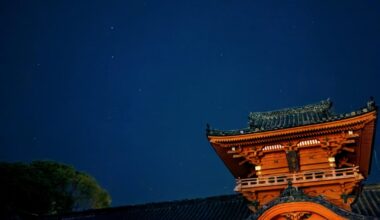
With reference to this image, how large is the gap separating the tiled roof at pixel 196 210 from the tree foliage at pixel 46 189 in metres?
8.57

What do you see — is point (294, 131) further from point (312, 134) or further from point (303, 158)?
point (303, 158)

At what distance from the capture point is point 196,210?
20094mm

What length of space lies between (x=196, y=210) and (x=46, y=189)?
19.1m

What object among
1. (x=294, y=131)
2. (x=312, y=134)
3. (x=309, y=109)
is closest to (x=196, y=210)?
(x=294, y=131)

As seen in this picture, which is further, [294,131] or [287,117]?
[287,117]

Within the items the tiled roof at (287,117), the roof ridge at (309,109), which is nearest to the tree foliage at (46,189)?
the tiled roof at (287,117)

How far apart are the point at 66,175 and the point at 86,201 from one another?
437 centimetres

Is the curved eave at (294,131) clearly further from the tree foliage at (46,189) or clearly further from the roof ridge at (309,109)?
the tree foliage at (46,189)

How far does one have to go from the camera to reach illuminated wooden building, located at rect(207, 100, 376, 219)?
14.0m

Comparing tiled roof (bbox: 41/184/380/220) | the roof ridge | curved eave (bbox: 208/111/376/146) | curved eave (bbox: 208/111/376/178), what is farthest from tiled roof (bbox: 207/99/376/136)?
tiled roof (bbox: 41/184/380/220)

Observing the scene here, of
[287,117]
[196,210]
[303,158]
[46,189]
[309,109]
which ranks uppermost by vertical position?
[46,189]

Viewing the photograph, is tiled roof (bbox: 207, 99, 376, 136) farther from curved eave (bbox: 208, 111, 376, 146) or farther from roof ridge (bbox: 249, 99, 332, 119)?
curved eave (bbox: 208, 111, 376, 146)

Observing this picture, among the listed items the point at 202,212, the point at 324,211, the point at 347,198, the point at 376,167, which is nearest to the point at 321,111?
the point at 347,198

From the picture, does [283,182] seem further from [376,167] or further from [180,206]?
[376,167]
